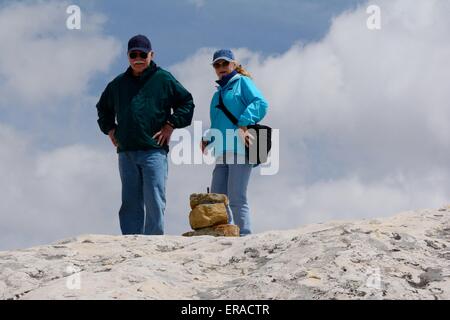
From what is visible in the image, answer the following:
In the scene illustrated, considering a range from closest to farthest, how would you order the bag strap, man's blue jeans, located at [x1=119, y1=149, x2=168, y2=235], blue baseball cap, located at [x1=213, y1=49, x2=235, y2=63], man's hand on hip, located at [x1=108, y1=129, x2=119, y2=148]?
1. man's blue jeans, located at [x1=119, y1=149, x2=168, y2=235]
2. the bag strap
3. blue baseball cap, located at [x1=213, y1=49, x2=235, y2=63]
4. man's hand on hip, located at [x1=108, y1=129, x2=119, y2=148]

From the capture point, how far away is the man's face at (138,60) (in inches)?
296

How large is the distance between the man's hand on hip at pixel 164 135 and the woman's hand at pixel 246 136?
0.75 m

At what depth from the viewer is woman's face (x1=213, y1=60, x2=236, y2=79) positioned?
7680mm

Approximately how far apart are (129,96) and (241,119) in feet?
4.15

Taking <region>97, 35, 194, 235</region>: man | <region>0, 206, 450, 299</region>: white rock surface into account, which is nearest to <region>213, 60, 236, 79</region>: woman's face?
<region>97, 35, 194, 235</region>: man

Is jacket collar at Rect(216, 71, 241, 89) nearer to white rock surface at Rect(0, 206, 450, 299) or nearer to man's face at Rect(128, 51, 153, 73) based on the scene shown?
man's face at Rect(128, 51, 153, 73)

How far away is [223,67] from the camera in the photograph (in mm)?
7711

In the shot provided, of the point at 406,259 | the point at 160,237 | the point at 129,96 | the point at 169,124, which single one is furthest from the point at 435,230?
the point at 129,96

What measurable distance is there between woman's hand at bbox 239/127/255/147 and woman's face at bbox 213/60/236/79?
76cm

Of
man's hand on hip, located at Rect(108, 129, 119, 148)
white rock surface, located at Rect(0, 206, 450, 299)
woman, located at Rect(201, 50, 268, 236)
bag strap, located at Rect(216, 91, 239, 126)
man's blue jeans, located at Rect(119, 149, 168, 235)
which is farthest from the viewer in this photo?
man's hand on hip, located at Rect(108, 129, 119, 148)

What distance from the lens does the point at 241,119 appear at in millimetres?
7332

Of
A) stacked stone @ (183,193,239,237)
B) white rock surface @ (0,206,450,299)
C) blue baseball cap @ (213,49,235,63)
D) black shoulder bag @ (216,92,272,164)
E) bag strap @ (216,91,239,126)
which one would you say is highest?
blue baseball cap @ (213,49,235,63)

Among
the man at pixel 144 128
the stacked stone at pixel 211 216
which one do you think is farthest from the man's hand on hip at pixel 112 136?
the stacked stone at pixel 211 216
